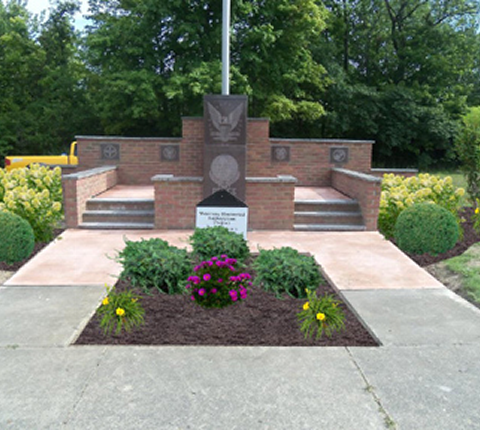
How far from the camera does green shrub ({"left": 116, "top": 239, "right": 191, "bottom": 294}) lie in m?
5.40

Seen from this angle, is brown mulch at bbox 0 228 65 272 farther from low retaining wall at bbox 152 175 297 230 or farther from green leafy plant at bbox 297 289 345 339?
green leafy plant at bbox 297 289 345 339

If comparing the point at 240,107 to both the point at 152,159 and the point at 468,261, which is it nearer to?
the point at 152,159

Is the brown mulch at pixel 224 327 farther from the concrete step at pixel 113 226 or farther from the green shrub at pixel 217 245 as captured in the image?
the concrete step at pixel 113 226

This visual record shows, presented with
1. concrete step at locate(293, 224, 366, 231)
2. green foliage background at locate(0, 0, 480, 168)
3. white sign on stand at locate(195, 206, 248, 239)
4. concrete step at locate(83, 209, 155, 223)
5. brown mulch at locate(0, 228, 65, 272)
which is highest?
green foliage background at locate(0, 0, 480, 168)

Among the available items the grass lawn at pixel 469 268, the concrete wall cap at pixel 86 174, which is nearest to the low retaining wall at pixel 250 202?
the concrete wall cap at pixel 86 174

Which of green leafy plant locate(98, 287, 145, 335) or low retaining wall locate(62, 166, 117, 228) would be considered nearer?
green leafy plant locate(98, 287, 145, 335)

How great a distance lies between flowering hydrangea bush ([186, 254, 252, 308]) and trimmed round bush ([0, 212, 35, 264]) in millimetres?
3170

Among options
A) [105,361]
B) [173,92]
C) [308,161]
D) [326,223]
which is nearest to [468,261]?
[326,223]

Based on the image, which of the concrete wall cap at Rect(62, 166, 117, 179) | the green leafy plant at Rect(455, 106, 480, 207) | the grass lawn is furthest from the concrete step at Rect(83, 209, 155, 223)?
the green leafy plant at Rect(455, 106, 480, 207)

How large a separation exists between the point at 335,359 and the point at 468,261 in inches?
147

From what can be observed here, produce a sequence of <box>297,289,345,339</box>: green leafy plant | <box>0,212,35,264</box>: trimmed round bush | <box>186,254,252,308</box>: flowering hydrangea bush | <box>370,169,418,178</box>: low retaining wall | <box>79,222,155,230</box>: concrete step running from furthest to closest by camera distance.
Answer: <box>370,169,418,178</box>: low retaining wall
<box>79,222,155,230</box>: concrete step
<box>0,212,35,264</box>: trimmed round bush
<box>186,254,252,308</box>: flowering hydrangea bush
<box>297,289,345,339</box>: green leafy plant

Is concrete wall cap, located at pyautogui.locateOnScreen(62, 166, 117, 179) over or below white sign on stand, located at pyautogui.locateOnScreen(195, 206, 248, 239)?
over

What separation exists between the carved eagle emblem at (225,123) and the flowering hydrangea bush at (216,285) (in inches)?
208

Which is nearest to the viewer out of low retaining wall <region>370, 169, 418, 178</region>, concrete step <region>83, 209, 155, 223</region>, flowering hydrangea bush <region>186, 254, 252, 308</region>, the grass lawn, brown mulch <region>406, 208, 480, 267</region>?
flowering hydrangea bush <region>186, 254, 252, 308</region>
